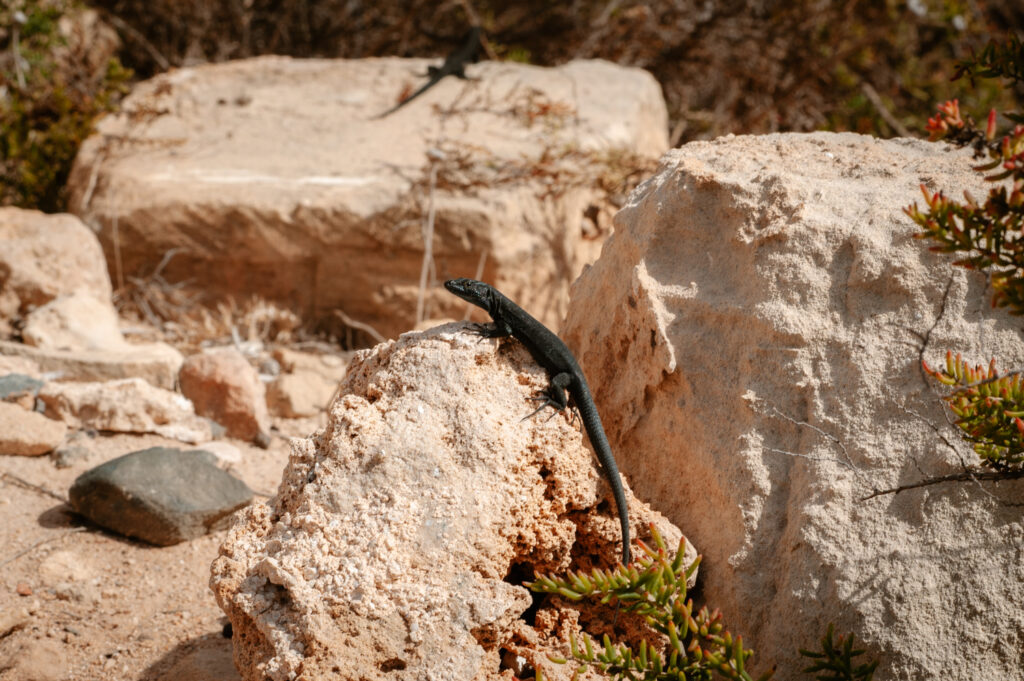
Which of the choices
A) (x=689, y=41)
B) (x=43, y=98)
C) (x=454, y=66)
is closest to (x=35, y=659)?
(x=43, y=98)

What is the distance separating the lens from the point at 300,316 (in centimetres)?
728

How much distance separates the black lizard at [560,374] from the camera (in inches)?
111

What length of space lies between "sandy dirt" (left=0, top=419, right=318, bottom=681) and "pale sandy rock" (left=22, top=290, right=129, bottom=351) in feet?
4.34

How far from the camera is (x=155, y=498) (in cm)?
421

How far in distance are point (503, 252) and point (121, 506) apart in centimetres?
359

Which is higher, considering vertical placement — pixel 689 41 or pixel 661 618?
pixel 689 41

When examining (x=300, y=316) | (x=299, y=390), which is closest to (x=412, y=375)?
(x=299, y=390)

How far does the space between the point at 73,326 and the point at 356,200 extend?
7.74 feet

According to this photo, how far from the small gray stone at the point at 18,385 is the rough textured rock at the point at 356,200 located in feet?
6.97

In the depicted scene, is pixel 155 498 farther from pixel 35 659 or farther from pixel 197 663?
pixel 197 663

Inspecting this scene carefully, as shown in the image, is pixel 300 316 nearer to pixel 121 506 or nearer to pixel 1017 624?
pixel 121 506

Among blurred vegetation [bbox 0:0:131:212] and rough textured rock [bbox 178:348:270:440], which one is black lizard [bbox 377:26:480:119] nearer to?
blurred vegetation [bbox 0:0:131:212]

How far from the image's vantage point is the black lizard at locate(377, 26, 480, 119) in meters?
8.51

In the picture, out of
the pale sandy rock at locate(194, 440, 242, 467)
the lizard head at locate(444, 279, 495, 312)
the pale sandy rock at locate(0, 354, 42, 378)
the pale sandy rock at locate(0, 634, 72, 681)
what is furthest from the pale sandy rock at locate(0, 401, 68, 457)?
the lizard head at locate(444, 279, 495, 312)
